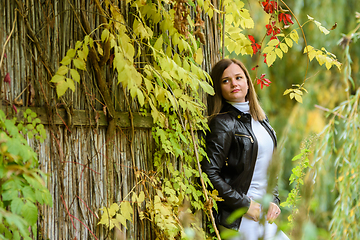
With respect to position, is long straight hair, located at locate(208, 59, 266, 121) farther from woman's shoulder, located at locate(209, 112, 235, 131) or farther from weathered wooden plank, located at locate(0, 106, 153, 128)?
weathered wooden plank, located at locate(0, 106, 153, 128)

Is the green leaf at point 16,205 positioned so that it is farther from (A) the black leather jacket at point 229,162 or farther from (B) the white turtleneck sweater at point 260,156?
(B) the white turtleneck sweater at point 260,156

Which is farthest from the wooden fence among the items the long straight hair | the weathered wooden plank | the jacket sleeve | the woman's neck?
the woman's neck

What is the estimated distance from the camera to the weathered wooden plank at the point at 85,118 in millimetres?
1269

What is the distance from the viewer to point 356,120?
125 centimetres

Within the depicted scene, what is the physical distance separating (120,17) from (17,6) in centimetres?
42

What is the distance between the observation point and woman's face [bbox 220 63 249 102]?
1.86 m

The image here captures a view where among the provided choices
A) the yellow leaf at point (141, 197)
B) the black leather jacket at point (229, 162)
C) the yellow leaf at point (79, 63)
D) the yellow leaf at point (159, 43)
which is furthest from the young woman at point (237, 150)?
the yellow leaf at point (79, 63)

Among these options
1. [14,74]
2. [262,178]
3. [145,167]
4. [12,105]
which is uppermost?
[14,74]

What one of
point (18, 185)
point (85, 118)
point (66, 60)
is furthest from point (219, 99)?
point (18, 185)

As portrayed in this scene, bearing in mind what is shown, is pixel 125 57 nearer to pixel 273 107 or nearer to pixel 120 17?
pixel 120 17

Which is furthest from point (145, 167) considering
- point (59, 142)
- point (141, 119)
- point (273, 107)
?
point (273, 107)

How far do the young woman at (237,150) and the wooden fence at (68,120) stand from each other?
0.46m

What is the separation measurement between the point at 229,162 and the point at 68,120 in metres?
0.92

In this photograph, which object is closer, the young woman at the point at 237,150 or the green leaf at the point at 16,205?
the green leaf at the point at 16,205
